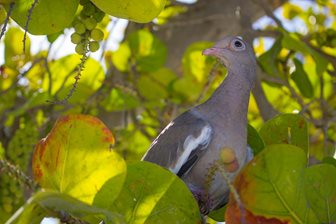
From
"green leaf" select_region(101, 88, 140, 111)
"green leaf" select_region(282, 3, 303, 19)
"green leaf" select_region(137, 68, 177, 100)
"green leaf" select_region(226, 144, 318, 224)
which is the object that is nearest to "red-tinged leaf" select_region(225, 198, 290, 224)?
"green leaf" select_region(226, 144, 318, 224)

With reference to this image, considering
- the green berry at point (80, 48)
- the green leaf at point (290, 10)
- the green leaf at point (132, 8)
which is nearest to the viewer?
the green leaf at point (132, 8)

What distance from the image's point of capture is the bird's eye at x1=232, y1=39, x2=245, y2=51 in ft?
6.48


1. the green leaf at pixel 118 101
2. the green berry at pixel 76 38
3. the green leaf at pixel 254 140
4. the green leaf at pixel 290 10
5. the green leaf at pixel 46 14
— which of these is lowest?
the green leaf at pixel 290 10

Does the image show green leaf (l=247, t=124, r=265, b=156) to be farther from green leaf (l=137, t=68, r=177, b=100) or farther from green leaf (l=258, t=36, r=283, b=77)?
green leaf (l=137, t=68, r=177, b=100)

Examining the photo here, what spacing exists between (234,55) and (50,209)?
0.95 m

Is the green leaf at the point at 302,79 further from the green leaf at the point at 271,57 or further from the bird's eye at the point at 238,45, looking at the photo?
the bird's eye at the point at 238,45

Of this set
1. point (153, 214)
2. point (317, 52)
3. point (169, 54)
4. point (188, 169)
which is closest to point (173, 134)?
point (188, 169)

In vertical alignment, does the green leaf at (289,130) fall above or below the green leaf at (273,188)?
below

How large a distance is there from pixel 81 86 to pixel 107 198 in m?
1.30

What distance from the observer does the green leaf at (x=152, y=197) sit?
134cm

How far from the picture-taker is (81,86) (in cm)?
253

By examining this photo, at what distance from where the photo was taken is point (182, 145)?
1.79m

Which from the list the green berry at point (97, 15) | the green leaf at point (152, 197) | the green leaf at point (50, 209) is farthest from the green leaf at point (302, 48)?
the green leaf at point (50, 209)

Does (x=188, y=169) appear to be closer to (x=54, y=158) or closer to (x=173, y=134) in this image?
(x=173, y=134)
